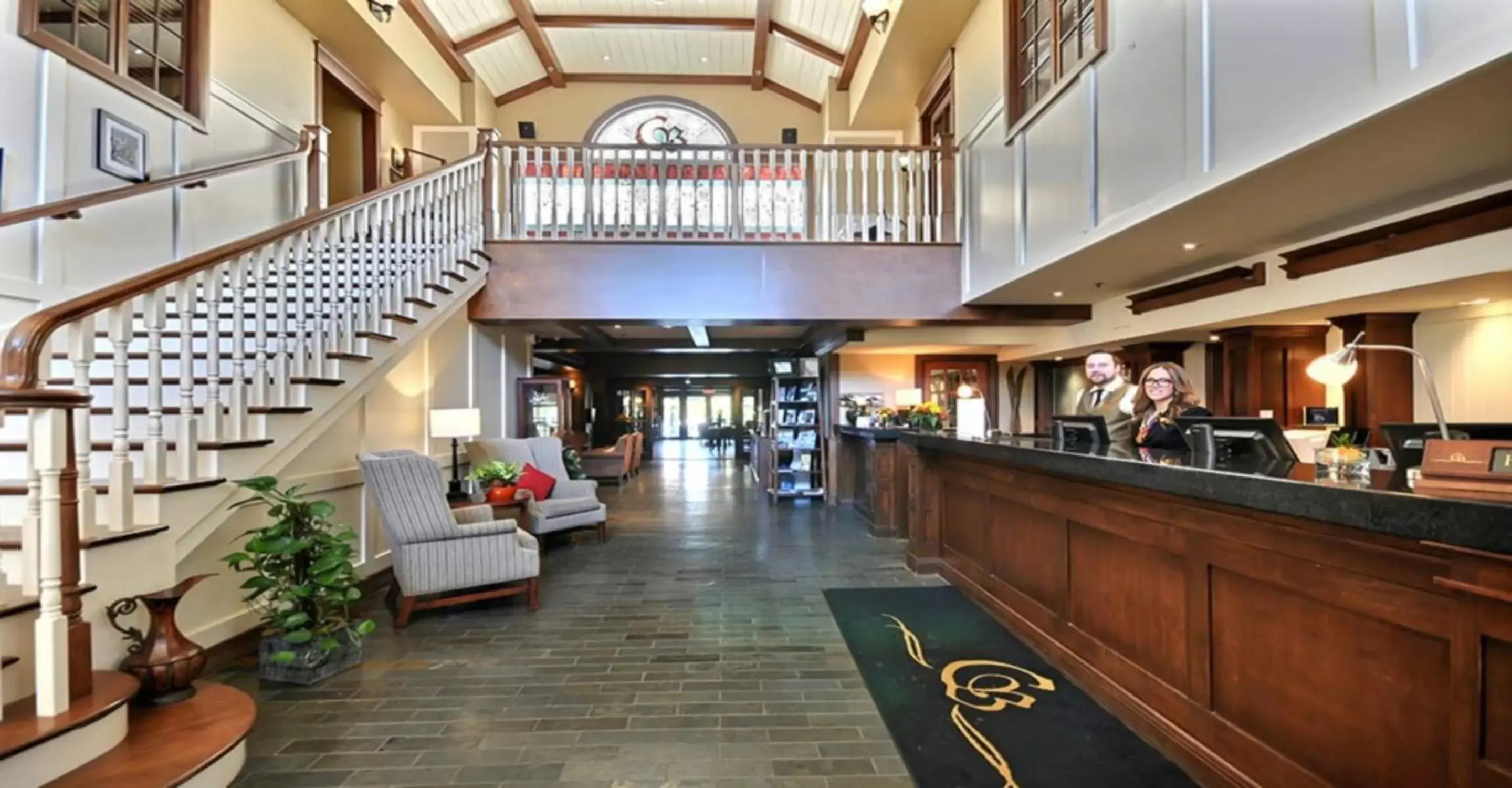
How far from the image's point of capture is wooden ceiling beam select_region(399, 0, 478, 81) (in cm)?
705

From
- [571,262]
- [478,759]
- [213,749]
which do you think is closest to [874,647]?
[478,759]

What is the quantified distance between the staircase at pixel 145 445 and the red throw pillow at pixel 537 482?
7.05 feet

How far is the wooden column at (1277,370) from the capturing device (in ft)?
17.7

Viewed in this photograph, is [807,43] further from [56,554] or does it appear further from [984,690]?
[56,554]

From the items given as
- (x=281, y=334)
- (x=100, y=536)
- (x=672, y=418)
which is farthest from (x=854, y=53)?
(x=672, y=418)

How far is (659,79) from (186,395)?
8.64 m

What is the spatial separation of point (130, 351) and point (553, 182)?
127 inches

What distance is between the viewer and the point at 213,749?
205cm

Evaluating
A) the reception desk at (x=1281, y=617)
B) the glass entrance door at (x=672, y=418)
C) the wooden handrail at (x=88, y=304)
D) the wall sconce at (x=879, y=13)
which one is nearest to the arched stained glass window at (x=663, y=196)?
the wall sconce at (x=879, y=13)

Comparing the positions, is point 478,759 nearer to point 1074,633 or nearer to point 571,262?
point 1074,633

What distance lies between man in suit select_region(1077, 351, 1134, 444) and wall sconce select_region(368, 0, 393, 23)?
238 inches

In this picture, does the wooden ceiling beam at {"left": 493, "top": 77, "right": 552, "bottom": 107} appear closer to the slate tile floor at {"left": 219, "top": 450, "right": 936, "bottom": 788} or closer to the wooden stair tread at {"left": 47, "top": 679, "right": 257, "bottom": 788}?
the slate tile floor at {"left": 219, "top": 450, "right": 936, "bottom": 788}

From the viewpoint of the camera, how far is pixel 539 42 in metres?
8.63

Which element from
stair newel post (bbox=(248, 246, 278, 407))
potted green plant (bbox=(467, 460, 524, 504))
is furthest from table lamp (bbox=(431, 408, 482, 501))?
stair newel post (bbox=(248, 246, 278, 407))
